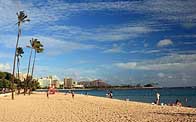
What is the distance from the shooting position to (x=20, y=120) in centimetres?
1888

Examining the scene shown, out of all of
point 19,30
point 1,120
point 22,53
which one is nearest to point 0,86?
point 22,53

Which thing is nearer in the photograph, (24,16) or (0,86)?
(24,16)

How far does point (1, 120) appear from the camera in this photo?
18.8m

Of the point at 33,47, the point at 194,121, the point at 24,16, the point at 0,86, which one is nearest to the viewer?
the point at 194,121

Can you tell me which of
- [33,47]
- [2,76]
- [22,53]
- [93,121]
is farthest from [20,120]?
[2,76]

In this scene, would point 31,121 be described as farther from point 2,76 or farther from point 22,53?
point 2,76

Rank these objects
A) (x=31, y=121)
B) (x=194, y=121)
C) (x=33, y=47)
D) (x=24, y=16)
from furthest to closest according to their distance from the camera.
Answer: (x=33, y=47) → (x=24, y=16) → (x=31, y=121) → (x=194, y=121)

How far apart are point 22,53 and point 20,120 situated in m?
73.4

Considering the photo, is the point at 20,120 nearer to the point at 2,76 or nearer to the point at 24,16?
the point at 24,16

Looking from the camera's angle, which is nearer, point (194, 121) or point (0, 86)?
point (194, 121)

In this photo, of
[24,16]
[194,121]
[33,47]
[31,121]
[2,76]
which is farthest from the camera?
[2,76]

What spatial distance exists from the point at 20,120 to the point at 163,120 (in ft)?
25.2

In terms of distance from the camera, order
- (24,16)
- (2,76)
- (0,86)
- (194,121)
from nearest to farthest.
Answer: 1. (194,121)
2. (24,16)
3. (0,86)
4. (2,76)

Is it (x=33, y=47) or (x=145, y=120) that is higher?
(x=33, y=47)
